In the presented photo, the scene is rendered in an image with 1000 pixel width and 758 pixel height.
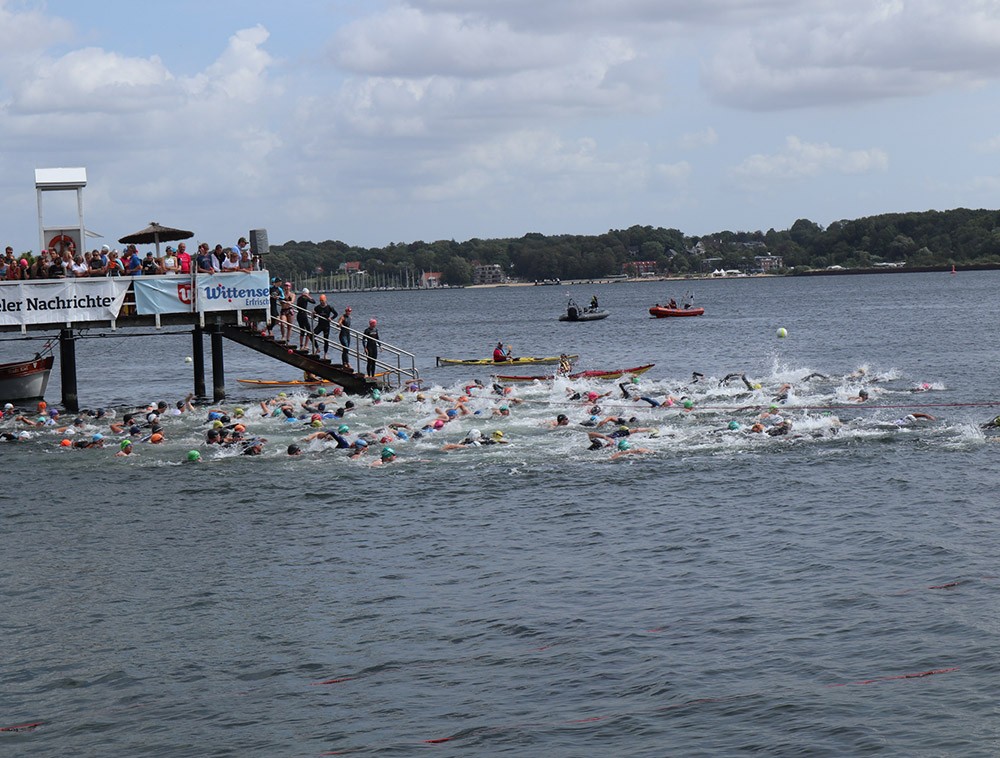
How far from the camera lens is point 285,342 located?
33750 millimetres

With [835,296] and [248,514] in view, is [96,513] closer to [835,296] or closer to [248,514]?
[248,514]

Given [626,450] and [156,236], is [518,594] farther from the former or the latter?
[156,236]

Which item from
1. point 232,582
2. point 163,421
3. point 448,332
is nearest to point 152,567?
point 232,582

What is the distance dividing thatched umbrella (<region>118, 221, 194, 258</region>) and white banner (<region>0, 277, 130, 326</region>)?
7.16ft

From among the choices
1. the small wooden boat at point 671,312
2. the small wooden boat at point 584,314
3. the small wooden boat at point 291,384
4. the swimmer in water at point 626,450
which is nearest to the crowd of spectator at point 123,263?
the small wooden boat at point 291,384

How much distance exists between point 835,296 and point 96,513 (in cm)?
12933

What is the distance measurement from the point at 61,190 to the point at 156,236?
281 centimetres

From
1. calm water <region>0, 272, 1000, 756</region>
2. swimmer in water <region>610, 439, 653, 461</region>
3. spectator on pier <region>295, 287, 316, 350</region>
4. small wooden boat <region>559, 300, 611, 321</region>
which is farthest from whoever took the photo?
small wooden boat <region>559, 300, 611, 321</region>

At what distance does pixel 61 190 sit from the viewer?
32969 millimetres

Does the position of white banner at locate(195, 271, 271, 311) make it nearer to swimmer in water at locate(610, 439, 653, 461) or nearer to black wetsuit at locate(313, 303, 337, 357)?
black wetsuit at locate(313, 303, 337, 357)

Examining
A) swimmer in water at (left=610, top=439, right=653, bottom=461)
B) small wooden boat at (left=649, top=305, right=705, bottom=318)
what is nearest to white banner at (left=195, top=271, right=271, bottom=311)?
swimmer in water at (left=610, top=439, right=653, bottom=461)

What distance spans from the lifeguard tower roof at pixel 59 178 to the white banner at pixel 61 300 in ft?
8.82

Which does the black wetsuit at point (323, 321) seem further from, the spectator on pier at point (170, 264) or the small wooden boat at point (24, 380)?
the small wooden boat at point (24, 380)

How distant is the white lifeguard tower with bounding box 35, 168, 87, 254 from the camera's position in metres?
32.5
